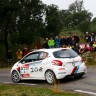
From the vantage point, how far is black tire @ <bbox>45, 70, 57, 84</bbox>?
51.6ft

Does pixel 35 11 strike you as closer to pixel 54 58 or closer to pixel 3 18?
pixel 3 18

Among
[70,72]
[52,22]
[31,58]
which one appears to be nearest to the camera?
[70,72]

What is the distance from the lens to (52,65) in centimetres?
1580

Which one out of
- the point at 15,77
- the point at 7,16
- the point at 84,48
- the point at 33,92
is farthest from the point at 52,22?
the point at 33,92

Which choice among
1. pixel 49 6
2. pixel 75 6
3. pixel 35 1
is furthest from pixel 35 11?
pixel 75 6

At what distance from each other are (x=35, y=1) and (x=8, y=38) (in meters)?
6.89

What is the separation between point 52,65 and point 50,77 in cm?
57

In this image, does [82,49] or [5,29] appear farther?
[5,29]

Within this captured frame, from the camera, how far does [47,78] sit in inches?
630

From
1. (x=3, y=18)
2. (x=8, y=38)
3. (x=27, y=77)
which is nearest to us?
(x=27, y=77)

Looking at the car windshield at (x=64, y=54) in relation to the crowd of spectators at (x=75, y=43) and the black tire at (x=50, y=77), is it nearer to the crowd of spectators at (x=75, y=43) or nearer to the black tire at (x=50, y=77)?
the black tire at (x=50, y=77)

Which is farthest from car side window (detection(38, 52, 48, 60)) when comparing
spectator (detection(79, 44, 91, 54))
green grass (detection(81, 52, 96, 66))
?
spectator (detection(79, 44, 91, 54))

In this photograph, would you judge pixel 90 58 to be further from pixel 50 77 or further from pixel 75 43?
pixel 50 77

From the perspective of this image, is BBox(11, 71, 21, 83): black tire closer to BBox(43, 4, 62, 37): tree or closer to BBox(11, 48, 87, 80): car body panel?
BBox(11, 48, 87, 80): car body panel
